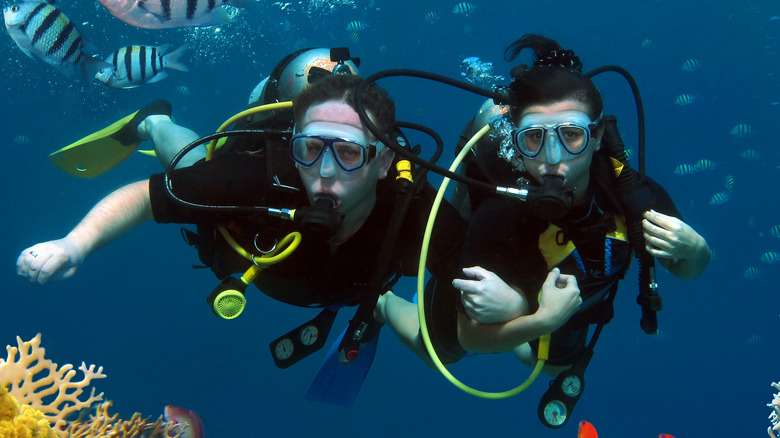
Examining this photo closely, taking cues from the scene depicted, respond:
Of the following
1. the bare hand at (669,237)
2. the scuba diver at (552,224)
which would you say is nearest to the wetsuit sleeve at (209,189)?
the scuba diver at (552,224)

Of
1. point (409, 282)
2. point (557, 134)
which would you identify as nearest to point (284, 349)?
point (557, 134)

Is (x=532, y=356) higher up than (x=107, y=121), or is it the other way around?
(x=107, y=121)

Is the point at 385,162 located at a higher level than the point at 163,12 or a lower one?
lower

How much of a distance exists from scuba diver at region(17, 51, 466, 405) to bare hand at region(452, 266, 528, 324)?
65cm

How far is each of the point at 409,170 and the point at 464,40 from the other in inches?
1423

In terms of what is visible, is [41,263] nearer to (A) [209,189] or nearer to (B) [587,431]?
(A) [209,189]

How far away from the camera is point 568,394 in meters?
3.40

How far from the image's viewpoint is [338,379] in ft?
14.7

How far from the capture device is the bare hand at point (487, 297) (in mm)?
2336

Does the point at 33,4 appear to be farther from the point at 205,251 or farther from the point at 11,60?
the point at 11,60

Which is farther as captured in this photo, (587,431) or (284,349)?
(284,349)

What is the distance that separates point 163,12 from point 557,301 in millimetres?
3262

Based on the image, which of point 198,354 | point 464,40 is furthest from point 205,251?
point 464,40

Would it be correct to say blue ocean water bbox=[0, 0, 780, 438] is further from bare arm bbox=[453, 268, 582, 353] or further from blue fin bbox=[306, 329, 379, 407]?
bare arm bbox=[453, 268, 582, 353]
